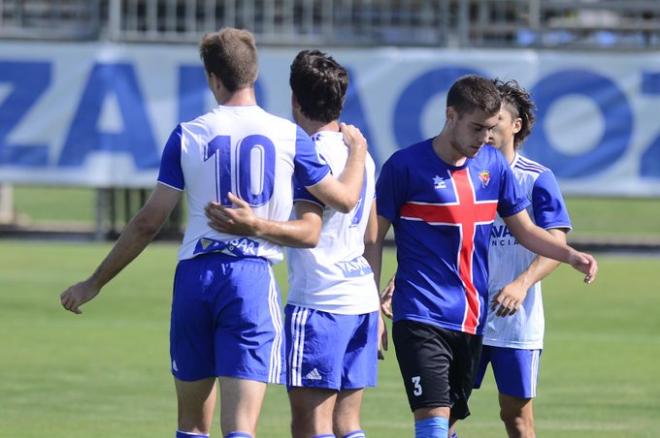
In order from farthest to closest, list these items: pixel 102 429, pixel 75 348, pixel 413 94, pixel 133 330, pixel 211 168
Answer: pixel 413 94 → pixel 133 330 → pixel 75 348 → pixel 102 429 → pixel 211 168

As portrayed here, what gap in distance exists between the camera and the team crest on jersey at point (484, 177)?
7203 mm

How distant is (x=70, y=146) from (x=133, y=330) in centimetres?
719

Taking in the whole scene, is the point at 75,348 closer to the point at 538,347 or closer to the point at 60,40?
the point at 538,347

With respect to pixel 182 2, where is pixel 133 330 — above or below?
below

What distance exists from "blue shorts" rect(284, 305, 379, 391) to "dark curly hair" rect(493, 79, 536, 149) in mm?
1635

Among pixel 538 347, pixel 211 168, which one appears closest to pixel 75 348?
pixel 538 347

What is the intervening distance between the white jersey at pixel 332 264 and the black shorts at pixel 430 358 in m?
0.34

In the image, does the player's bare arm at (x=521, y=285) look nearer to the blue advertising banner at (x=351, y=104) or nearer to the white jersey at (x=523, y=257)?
the white jersey at (x=523, y=257)

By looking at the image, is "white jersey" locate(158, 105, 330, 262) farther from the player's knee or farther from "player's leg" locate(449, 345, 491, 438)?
the player's knee

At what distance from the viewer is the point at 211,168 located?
6242 millimetres

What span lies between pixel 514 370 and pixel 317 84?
2.10 meters

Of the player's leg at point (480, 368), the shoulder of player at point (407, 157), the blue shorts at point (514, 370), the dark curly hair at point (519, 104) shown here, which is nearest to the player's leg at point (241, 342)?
the shoulder of player at point (407, 157)

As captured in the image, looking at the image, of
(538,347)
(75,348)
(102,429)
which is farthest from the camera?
(75,348)

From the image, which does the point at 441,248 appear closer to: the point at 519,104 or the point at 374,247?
the point at 374,247
